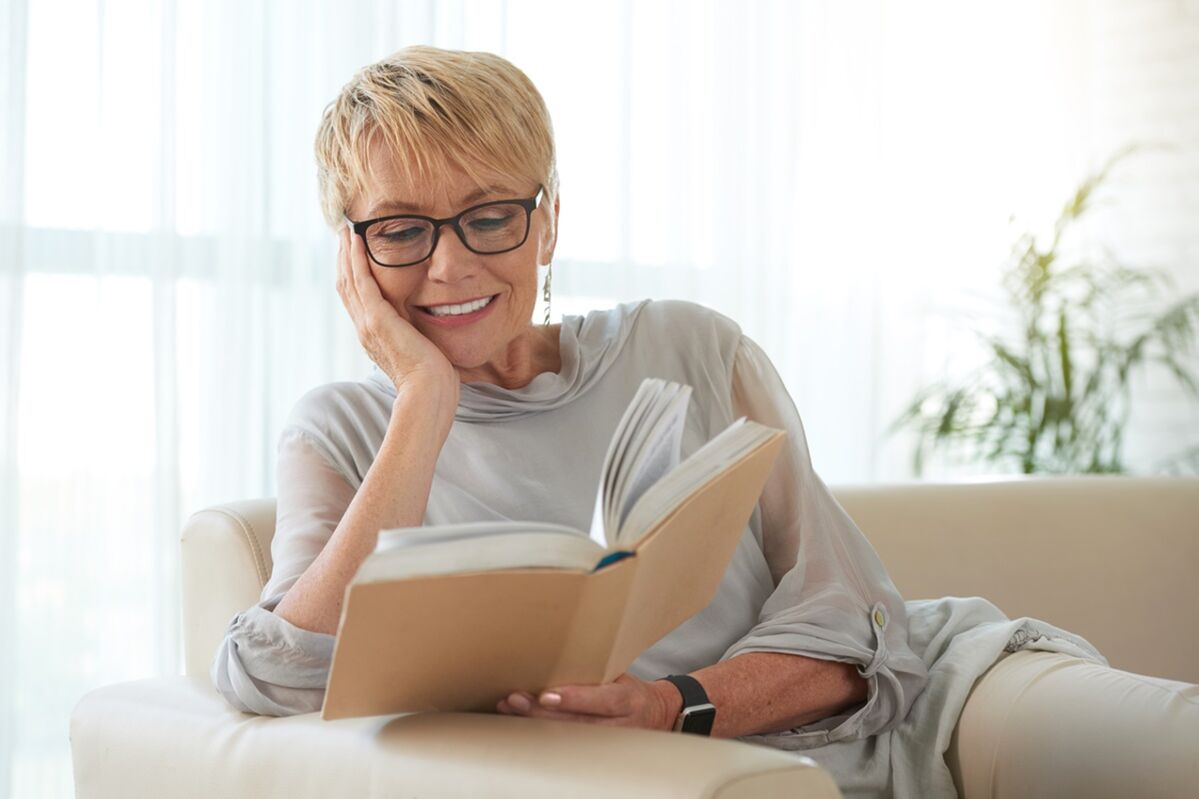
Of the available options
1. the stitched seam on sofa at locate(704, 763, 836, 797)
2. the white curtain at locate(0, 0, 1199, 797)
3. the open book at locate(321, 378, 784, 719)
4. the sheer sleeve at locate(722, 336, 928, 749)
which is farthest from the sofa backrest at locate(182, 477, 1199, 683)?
the white curtain at locate(0, 0, 1199, 797)

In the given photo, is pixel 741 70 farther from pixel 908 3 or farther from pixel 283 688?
pixel 283 688

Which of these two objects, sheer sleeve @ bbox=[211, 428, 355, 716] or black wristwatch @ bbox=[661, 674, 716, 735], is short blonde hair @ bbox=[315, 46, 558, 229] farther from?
black wristwatch @ bbox=[661, 674, 716, 735]

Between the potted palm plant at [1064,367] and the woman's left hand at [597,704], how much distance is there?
A: 2575mm

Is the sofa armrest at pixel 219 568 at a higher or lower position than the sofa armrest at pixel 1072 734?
higher

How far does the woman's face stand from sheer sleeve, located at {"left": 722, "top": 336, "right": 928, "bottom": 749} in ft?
1.05

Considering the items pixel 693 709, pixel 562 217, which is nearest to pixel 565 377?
pixel 693 709

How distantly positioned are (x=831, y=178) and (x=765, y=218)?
0.95 ft

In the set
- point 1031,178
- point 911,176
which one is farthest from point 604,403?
point 1031,178

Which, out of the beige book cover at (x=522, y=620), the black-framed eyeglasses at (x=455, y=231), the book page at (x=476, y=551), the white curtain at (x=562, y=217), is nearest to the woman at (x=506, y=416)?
the black-framed eyeglasses at (x=455, y=231)

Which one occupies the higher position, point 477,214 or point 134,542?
point 477,214

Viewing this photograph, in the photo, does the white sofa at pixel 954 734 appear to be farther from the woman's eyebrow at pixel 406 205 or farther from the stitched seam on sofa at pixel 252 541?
the woman's eyebrow at pixel 406 205

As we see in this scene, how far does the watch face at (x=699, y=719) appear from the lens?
121 cm

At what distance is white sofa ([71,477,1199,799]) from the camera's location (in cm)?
93

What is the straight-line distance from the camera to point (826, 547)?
4.87 ft
